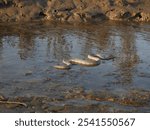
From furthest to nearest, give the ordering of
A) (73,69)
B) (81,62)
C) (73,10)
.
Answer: (73,10), (81,62), (73,69)

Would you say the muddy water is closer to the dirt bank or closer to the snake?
the snake

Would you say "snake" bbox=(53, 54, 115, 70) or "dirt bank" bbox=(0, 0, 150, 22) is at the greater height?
"dirt bank" bbox=(0, 0, 150, 22)

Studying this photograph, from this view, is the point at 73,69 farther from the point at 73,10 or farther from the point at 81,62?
the point at 73,10

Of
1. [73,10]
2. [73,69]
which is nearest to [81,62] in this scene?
[73,69]

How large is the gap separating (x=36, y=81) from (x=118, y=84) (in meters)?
3.66

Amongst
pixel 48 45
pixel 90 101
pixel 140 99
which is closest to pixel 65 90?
pixel 90 101

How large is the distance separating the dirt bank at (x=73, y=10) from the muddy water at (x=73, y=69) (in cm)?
187

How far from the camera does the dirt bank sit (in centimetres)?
3097

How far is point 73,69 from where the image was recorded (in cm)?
1956

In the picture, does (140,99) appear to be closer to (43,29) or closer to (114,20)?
(43,29)

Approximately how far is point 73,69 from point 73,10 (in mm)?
13156

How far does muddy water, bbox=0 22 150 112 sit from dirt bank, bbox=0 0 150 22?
6.13 ft

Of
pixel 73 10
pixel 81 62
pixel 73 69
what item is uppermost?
pixel 73 10

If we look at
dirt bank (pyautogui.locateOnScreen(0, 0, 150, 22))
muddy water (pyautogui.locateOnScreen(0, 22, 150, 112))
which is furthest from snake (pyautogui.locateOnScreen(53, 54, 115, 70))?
dirt bank (pyautogui.locateOnScreen(0, 0, 150, 22))
